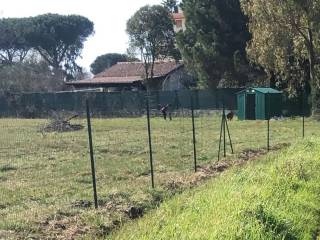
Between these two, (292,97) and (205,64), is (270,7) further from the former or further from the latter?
(205,64)

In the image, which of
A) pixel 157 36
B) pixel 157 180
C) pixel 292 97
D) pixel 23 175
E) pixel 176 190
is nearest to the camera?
pixel 176 190

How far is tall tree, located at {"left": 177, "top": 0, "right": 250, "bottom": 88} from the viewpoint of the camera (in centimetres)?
4491

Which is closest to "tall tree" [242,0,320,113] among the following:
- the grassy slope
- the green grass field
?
the green grass field

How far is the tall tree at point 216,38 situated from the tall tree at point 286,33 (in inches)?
352

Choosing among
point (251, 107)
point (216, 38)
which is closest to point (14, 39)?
point (216, 38)

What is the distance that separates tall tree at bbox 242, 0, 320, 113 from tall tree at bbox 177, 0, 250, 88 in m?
8.95

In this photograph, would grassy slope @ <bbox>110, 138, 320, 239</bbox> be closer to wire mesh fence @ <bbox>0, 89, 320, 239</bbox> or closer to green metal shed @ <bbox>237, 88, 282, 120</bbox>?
wire mesh fence @ <bbox>0, 89, 320, 239</bbox>

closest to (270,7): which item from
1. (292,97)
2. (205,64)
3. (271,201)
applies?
(292,97)

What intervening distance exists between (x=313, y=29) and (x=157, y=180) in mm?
21736

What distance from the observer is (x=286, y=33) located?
33312 mm

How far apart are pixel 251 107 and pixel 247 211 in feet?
98.9

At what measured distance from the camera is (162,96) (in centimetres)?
4719

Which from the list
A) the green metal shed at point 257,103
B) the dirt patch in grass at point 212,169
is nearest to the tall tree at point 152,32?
the green metal shed at point 257,103

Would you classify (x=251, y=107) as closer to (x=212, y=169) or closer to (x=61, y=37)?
(x=212, y=169)
